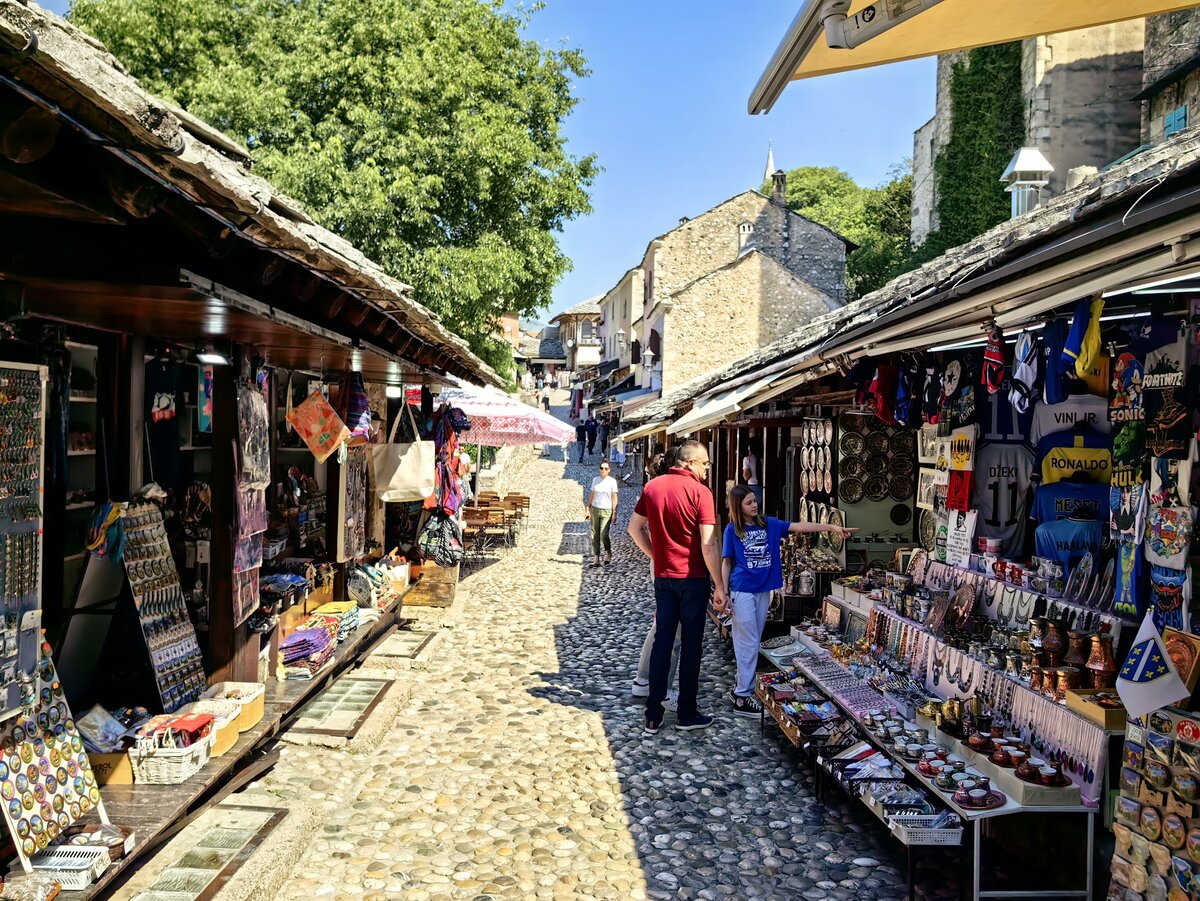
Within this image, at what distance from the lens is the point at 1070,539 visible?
549cm

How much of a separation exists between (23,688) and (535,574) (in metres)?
11.4

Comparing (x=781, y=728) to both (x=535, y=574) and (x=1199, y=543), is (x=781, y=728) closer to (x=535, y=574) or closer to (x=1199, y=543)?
(x=1199, y=543)

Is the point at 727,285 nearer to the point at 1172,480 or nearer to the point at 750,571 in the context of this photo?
the point at 750,571

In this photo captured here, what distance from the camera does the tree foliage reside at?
35.1 metres

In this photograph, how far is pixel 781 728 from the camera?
6555 mm

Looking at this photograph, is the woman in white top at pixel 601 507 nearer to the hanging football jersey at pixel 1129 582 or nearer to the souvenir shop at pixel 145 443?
the souvenir shop at pixel 145 443

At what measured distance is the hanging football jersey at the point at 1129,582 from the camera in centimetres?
459

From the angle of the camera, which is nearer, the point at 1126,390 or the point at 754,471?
the point at 1126,390

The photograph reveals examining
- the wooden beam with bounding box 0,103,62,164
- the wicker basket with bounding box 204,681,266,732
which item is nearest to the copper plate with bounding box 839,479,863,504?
the wicker basket with bounding box 204,681,266,732

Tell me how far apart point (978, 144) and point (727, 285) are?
29.8 feet

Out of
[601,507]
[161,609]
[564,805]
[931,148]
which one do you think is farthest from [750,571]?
[931,148]

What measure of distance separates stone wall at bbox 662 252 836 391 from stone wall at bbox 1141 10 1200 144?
9.52 meters

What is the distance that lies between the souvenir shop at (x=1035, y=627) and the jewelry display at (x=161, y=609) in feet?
13.4

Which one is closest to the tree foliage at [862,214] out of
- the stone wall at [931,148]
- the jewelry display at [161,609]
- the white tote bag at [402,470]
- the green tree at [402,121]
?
the stone wall at [931,148]
